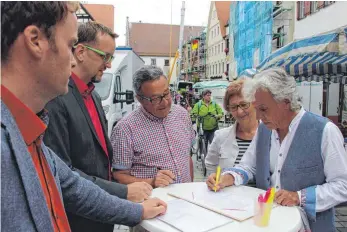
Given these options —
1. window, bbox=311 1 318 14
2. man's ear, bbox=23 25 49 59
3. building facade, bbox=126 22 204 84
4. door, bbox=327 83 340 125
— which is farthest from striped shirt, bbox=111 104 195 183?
building facade, bbox=126 22 204 84

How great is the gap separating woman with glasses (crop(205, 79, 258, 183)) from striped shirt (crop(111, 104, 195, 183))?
53 centimetres

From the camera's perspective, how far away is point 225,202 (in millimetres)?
1858

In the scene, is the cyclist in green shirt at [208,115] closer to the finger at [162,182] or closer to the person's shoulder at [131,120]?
the person's shoulder at [131,120]

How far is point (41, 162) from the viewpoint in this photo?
1041 millimetres

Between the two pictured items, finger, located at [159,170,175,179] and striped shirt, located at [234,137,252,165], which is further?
striped shirt, located at [234,137,252,165]

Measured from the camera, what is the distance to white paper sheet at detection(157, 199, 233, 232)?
1.50m

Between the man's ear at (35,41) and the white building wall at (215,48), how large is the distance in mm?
42413

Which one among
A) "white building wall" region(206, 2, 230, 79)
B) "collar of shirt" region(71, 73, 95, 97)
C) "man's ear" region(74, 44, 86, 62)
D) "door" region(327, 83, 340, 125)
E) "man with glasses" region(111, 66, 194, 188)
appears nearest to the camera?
"collar of shirt" region(71, 73, 95, 97)

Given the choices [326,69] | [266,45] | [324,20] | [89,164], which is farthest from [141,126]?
[266,45]

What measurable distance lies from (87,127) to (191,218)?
2.55 feet

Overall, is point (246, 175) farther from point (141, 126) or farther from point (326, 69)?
point (326, 69)

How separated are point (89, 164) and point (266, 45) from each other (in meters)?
16.3

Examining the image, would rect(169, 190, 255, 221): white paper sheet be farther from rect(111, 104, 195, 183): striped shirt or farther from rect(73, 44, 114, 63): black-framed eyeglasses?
rect(73, 44, 114, 63): black-framed eyeglasses

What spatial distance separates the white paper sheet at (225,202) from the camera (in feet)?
5.49
